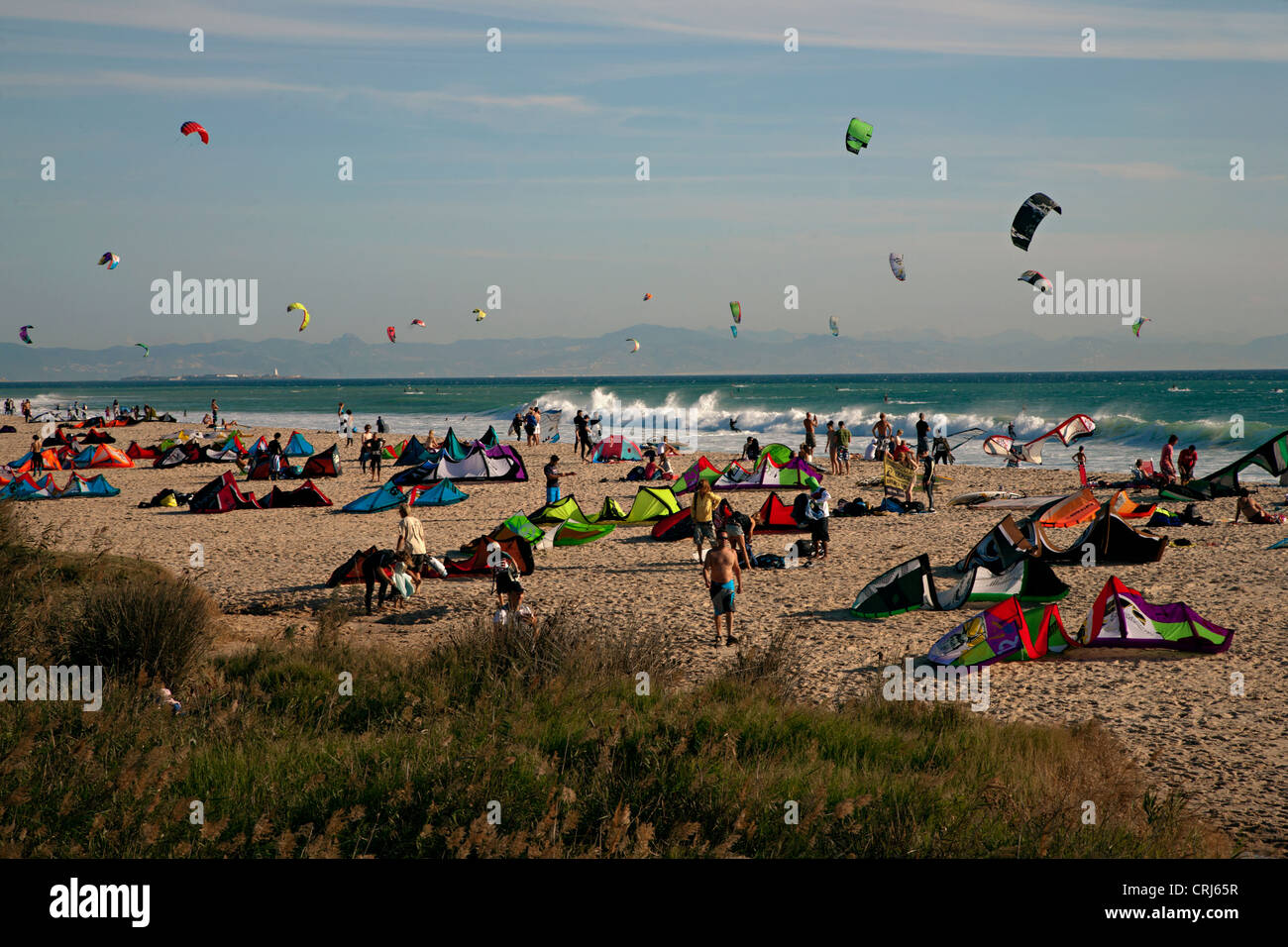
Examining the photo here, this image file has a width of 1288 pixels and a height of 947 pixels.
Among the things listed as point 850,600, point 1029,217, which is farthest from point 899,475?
point 850,600

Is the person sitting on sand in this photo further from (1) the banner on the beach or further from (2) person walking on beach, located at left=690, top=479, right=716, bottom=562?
(2) person walking on beach, located at left=690, top=479, right=716, bottom=562

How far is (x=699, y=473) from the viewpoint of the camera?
799 inches

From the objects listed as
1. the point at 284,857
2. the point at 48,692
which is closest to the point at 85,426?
the point at 48,692

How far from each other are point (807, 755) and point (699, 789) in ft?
3.18

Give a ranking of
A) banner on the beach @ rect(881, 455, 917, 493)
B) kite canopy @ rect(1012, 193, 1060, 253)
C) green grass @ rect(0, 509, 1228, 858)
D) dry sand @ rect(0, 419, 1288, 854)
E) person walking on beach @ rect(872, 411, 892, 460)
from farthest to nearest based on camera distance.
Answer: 1. person walking on beach @ rect(872, 411, 892, 460)
2. banner on the beach @ rect(881, 455, 917, 493)
3. kite canopy @ rect(1012, 193, 1060, 253)
4. dry sand @ rect(0, 419, 1288, 854)
5. green grass @ rect(0, 509, 1228, 858)

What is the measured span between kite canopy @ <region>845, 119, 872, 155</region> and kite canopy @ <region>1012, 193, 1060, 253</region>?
14.0 ft

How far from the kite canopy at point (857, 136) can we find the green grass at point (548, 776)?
1627cm

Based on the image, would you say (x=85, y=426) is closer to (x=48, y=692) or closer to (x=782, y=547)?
(x=782, y=547)

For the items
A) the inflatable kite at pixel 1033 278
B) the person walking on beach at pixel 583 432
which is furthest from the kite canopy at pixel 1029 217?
the person walking on beach at pixel 583 432

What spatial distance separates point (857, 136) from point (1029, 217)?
16.8 feet

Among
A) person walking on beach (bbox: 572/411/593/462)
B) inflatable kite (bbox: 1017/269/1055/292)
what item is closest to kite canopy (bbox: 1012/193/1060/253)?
inflatable kite (bbox: 1017/269/1055/292)

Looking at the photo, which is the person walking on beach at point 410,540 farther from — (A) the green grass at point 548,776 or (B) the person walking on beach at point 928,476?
(B) the person walking on beach at point 928,476

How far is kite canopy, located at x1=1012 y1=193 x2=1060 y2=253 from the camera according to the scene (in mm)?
16375

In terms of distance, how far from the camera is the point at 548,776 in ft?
14.7
